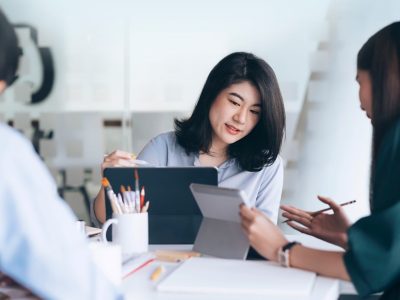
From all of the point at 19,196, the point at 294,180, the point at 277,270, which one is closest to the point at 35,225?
the point at 19,196

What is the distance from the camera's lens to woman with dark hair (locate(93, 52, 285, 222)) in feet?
7.50

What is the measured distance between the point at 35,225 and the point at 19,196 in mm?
47

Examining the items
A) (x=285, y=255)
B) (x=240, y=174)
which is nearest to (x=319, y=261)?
(x=285, y=255)

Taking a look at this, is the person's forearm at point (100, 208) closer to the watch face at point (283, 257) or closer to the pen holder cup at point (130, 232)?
the pen holder cup at point (130, 232)

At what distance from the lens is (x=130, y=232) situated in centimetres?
169

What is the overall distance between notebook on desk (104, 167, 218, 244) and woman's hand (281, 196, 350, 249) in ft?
0.87

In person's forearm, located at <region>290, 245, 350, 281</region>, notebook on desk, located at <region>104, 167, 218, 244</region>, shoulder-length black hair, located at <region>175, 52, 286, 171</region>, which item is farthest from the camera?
shoulder-length black hair, located at <region>175, 52, 286, 171</region>

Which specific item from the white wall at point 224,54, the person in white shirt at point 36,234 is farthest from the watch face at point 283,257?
the white wall at point 224,54

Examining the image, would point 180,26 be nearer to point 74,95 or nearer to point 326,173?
point 74,95

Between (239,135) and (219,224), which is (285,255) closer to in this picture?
(219,224)

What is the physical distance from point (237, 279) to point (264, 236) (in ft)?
0.55

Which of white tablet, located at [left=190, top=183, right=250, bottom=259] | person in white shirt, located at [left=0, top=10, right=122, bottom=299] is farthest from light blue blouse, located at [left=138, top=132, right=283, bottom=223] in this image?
person in white shirt, located at [left=0, top=10, right=122, bottom=299]

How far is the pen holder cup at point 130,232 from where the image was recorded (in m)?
1.69

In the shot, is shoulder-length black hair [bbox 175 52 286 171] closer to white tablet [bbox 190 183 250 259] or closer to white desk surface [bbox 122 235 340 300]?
white tablet [bbox 190 183 250 259]
